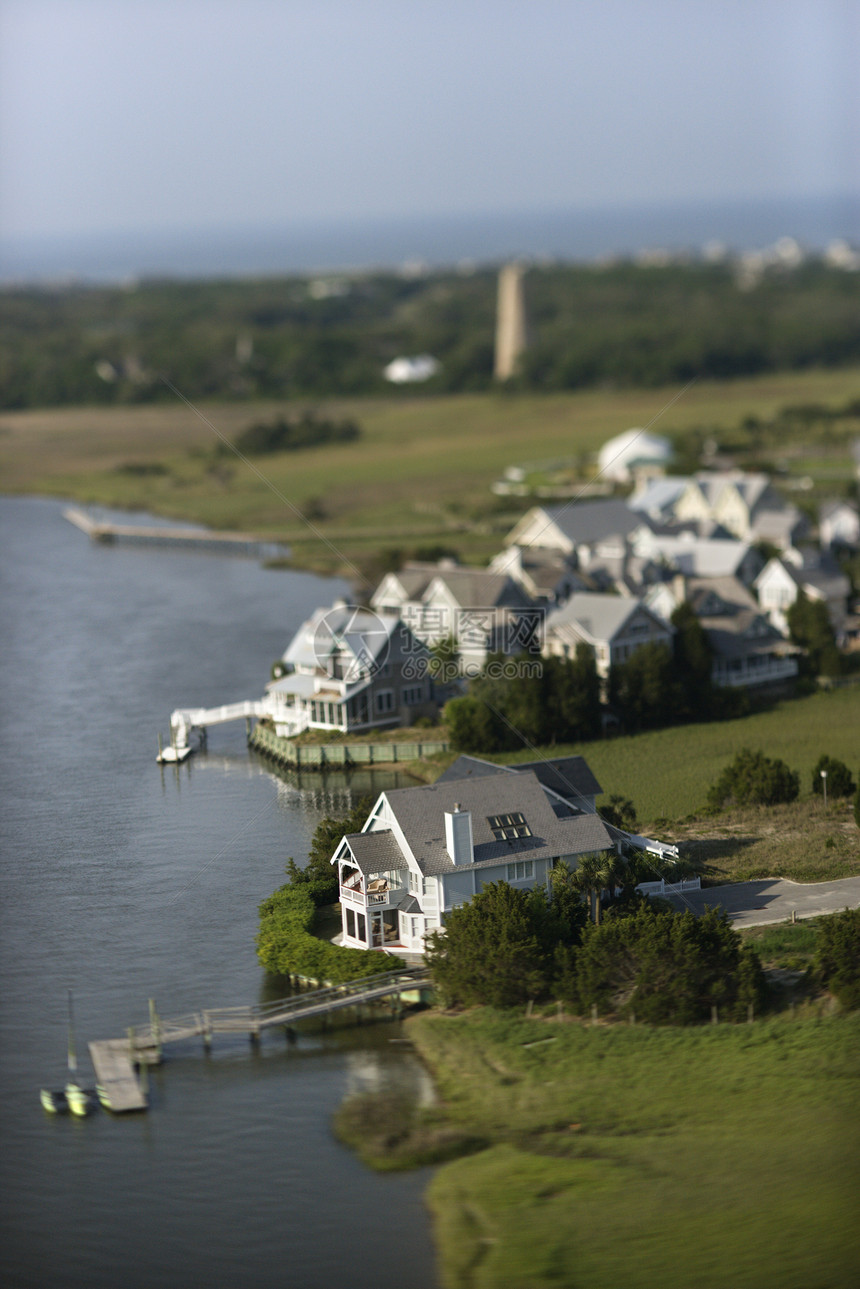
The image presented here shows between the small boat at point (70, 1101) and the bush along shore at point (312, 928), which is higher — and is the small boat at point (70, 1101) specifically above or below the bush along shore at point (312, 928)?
→ below

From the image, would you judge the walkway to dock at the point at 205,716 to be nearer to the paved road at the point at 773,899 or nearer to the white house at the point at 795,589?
the paved road at the point at 773,899

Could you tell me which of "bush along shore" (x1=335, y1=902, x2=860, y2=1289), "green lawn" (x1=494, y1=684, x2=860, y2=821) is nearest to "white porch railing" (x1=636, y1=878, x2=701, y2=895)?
"bush along shore" (x1=335, y1=902, x2=860, y2=1289)

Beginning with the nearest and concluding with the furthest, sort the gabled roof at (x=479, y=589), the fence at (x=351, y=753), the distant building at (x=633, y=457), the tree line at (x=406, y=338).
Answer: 1. the fence at (x=351, y=753)
2. the gabled roof at (x=479, y=589)
3. the distant building at (x=633, y=457)
4. the tree line at (x=406, y=338)

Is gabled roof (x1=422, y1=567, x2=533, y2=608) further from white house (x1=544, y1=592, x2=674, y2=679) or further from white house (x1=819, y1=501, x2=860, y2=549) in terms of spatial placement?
white house (x1=819, y1=501, x2=860, y2=549)

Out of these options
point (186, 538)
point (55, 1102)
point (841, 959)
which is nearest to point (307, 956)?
point (55, 1102)

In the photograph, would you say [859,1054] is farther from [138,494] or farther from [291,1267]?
[138,494]

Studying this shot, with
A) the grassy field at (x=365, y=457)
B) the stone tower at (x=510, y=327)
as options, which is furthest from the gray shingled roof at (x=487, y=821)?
the stone tower at (x=510, y=327)
